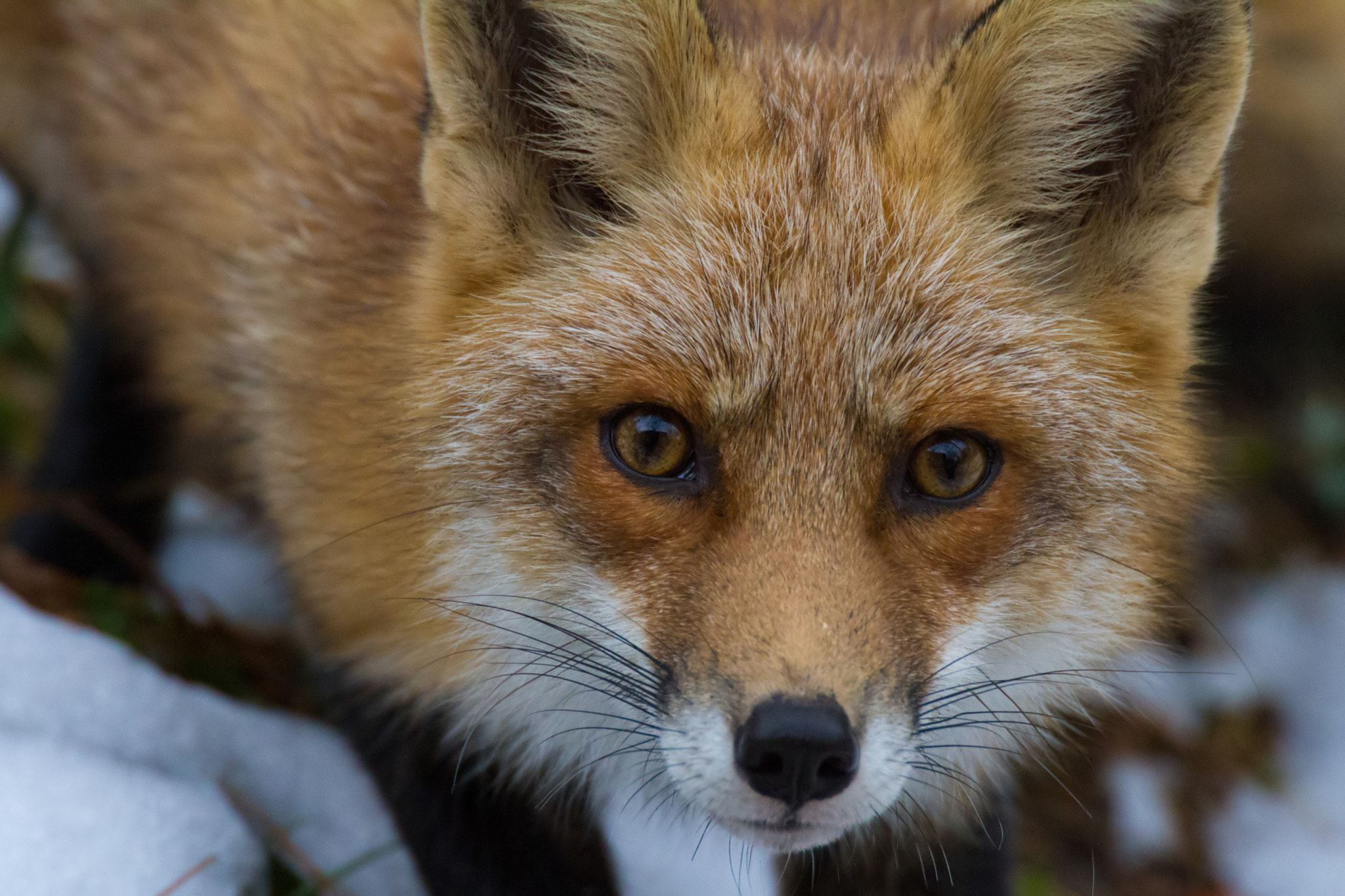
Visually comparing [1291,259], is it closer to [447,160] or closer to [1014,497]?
[1014,497]

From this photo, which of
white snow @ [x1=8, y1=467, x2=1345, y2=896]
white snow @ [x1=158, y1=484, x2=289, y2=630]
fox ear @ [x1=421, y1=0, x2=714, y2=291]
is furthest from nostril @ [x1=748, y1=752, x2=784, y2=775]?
white snow @ [x1=158, y1=484, x2=289, y2=630]

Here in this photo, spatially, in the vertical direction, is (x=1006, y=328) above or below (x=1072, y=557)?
above

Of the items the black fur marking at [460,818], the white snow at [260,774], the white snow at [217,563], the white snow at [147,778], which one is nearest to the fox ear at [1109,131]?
the white snow at [260,774]

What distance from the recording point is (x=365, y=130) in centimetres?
298

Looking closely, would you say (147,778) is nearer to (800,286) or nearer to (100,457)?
(800,286)

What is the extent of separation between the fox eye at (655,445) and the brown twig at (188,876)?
119 cm

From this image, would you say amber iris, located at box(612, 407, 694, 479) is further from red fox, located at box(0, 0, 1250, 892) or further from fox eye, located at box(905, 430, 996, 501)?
fox eye, located at box(905, 430, 996, 501)

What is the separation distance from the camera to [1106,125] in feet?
8.02

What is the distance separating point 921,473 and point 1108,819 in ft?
7.29

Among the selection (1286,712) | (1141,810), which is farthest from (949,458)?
(1286,712)

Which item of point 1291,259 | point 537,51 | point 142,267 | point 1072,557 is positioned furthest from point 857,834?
point 1291,259

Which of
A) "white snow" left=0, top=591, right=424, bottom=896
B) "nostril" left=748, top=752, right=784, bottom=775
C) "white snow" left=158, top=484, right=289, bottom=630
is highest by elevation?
"nostril" left=748, top=752, right=784, bottom=775

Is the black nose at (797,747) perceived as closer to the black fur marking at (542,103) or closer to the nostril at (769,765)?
the nostril at (769,765)

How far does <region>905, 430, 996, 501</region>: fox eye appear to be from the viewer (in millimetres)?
2195
